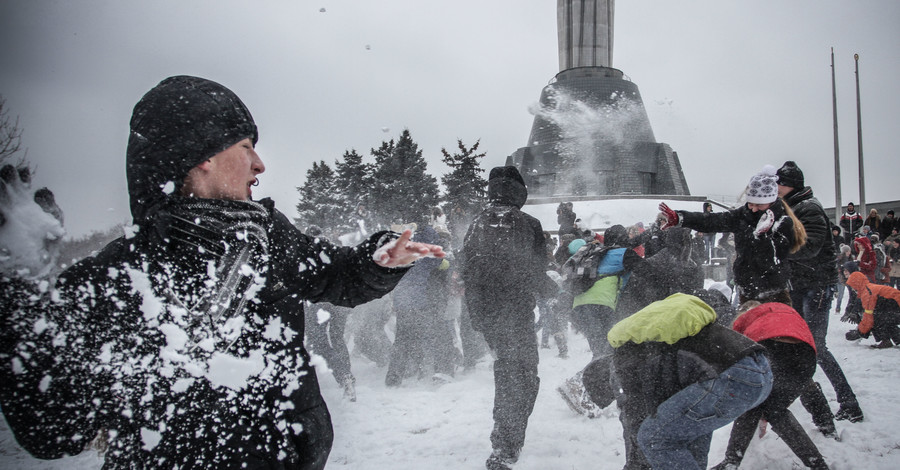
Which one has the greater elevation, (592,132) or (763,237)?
(592,132)

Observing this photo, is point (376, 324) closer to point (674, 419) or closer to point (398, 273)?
point (674, 419)

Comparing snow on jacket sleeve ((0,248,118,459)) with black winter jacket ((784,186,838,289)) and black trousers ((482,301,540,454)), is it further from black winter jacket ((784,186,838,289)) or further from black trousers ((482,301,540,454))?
black winter jacket ((784,186,838,289))

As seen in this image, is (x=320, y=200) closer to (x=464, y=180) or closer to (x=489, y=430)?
(x=464, y=180)

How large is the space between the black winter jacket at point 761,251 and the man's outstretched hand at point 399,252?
8.91 ft

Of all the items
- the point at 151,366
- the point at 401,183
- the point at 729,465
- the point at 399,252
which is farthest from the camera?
the point at 401,183

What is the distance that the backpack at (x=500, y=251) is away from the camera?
3650 mm

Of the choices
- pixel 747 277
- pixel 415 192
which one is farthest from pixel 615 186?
pixel 747 277

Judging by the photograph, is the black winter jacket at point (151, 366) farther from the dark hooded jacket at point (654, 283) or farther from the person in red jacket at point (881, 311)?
the person in red jacket at point (881, 311)

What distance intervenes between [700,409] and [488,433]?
7.12 feet

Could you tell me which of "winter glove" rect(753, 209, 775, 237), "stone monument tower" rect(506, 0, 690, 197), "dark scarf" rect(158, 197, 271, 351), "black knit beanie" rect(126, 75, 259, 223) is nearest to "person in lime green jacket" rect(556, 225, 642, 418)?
"winter glove" rect(753, 209, 775, 237)

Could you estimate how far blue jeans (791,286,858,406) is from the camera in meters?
3.75

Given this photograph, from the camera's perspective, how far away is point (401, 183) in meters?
19.4

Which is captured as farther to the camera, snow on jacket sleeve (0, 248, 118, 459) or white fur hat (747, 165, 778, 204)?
white fur hat (747, 165, 778, 204)

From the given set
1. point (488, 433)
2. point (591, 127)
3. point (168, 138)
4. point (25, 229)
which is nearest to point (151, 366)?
point (25, 229)
